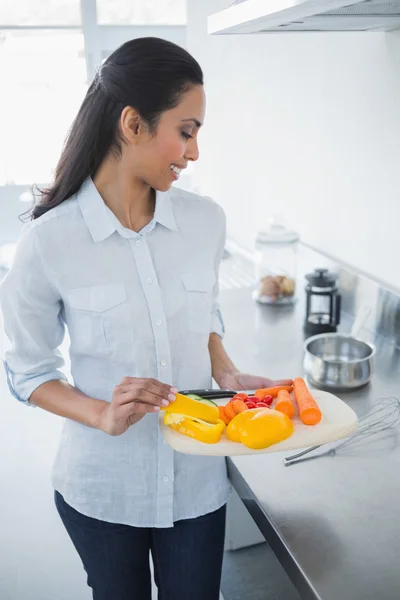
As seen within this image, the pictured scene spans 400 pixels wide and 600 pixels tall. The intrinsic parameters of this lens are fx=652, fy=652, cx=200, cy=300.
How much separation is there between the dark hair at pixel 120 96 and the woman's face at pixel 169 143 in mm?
13

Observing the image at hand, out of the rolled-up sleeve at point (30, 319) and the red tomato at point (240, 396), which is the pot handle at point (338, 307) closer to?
the red tomato at point (240, 396)

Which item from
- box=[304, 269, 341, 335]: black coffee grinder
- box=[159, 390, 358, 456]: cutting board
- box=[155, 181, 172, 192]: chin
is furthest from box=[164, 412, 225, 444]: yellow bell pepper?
box=[304, 269, 341, 335]: black coffee grinder

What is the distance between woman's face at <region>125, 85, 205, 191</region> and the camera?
3.16 feet

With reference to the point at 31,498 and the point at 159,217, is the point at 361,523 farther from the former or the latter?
the point at 31,498

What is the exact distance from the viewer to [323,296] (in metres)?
1.73

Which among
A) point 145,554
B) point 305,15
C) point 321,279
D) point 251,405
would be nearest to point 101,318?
point 251,405

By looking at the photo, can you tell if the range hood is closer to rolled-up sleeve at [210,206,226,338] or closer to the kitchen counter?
rolled-up sleeve at [210,206,226,338]

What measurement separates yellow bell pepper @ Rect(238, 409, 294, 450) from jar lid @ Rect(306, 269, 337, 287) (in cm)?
79

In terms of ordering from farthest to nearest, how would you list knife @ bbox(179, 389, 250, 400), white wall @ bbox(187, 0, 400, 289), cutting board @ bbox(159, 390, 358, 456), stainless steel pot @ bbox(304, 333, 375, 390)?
white wall @ bbox(187, 0, 400, 289) → stainless steel pot @ bbox(304, 333, 375, 390) → knife @ bbox(179, 389, 250, 400) → cutting board @ bbox(159, 390, 358, 456)

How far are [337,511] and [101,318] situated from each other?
462 mm

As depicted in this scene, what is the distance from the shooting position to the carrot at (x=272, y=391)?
3.48ft

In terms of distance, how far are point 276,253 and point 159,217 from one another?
Result: 1144mm

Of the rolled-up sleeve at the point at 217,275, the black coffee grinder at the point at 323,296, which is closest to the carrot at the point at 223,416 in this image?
the rolled-up sleeve at the point at 217,275

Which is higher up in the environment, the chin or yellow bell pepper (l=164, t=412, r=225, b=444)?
the chin
